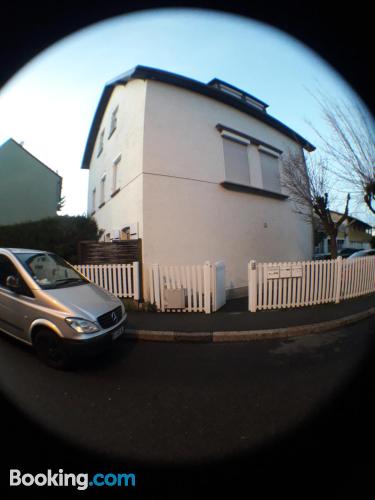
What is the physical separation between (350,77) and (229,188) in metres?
5.07

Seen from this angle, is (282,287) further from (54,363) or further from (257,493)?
(54,363)

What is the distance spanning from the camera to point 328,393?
224cm

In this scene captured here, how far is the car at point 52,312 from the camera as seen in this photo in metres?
2.60

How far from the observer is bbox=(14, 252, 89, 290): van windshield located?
10.1 feet

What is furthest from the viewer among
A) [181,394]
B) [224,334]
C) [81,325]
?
[224,334]

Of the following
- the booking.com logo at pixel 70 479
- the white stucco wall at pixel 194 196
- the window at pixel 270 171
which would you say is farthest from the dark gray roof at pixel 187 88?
the booking.com logo at pixel 70 479

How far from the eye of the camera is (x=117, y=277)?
5852 millimetres

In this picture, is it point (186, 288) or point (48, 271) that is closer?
point (48, 271)

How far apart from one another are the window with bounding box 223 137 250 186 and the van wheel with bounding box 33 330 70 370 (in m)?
6.92

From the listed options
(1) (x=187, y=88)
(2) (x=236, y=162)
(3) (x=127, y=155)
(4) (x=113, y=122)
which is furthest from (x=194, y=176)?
(4) (x=113, y=122)

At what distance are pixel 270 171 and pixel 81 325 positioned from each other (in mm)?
9505

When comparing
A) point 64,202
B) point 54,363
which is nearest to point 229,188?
point 54,363

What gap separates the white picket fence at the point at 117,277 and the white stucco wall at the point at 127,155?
1156 mm

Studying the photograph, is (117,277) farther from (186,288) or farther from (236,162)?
(236,162)
